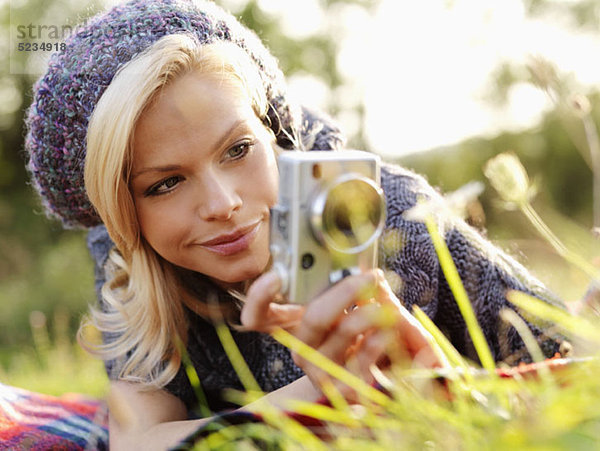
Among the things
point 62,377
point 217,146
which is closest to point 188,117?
point 217,146

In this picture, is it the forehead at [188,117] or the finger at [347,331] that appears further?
the forehead at [188,117]

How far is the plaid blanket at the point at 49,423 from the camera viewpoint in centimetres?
172

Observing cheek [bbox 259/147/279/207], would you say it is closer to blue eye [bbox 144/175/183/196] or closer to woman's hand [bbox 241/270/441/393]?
blue eye [bbox 144/175/183/196]

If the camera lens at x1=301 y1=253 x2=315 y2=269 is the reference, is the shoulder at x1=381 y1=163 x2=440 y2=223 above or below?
below

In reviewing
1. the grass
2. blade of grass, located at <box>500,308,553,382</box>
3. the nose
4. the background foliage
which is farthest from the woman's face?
the grass

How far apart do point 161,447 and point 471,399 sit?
0.86 meters

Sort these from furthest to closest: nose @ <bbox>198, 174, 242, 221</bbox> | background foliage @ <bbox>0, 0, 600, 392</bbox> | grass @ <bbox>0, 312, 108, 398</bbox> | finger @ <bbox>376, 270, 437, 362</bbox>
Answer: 1. background foliage @ <bbox>0, 0, 600, 392</bbox>
2. grass @ <bbox>0, 312, 108, 398</bbox>
3. nose @ <bbox>198, 174, 242, 221</bbox>
4. finger @ <bbox>376, 270, 437, 362</bbox>

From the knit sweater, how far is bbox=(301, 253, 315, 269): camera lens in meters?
0.73

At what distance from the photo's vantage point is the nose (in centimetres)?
147

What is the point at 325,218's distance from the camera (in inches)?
36.5

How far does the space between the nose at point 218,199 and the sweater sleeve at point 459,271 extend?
497 millimetres

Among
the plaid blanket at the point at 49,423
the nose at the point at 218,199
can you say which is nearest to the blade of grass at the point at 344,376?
the nose at the point at 218,199

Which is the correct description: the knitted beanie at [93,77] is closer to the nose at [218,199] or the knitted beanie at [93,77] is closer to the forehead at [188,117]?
the forehead at [188,117]

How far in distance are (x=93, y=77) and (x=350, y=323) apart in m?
1.02
